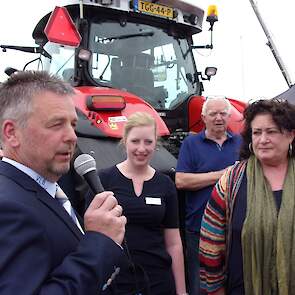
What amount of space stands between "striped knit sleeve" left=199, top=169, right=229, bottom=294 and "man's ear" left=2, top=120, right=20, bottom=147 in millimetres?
1363

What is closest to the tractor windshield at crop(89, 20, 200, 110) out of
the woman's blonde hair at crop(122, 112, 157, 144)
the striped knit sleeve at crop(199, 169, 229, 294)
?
the woman's blonde hair at crop(122, 112, 157, 144)

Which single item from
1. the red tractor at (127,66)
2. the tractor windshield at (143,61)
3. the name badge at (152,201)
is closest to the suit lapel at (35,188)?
the name badge at (152,201)

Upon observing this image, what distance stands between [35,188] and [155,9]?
11.7 feet

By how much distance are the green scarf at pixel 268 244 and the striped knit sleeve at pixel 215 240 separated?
178 millimetres

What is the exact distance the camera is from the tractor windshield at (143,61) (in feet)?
14.2

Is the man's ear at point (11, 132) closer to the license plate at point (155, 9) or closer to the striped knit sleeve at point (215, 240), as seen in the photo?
the striped knit sleeve at point (215, 240)

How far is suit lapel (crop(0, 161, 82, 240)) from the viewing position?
1347 millimetres

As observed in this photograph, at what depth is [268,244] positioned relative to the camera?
226 cm

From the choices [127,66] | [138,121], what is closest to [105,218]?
[138,121]

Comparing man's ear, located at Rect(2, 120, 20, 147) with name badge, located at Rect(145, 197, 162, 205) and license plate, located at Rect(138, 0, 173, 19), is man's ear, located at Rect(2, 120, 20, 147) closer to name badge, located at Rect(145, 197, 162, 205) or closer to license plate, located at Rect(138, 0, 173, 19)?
name badge, located at Rect(145, 197, 162, 205)

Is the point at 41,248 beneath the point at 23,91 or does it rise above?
beneath

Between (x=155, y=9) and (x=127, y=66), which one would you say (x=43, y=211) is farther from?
(x=155, y=9)

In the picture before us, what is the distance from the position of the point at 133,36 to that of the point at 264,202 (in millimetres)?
2669

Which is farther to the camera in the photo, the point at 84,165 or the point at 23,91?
the point at 84,165
